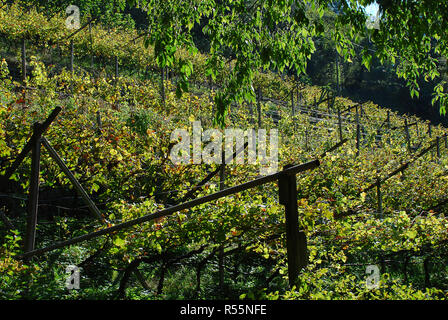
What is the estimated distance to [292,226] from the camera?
3051mm

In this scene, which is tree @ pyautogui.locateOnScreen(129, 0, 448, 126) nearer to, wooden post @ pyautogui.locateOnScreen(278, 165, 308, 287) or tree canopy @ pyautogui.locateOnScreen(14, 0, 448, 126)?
tree canopy @ pyautogui.locateOnScreen(14, 0, 448, 126)

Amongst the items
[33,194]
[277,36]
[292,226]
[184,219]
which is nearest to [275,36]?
[277,36]

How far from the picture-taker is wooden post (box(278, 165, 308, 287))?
3.01 metres

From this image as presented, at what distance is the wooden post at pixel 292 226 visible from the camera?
9.89ft

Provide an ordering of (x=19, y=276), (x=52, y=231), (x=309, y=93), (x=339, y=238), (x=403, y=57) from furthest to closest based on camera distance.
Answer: (x=309, y=93), (x=52, y=231), (x=403, y=57), (x=339, y=238), (x=19, y=276)

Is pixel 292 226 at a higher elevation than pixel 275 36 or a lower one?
lower

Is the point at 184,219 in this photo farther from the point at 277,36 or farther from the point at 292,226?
the point at 277,36

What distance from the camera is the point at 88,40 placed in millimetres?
21484

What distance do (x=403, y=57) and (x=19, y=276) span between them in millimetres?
4747

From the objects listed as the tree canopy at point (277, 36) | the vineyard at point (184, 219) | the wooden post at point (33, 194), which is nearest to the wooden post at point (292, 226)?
the vineyard at point (184, 219)

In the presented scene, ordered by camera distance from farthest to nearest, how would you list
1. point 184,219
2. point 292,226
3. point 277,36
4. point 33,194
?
point 277,36 < point 184,219 < point 33,194 < point 292,226

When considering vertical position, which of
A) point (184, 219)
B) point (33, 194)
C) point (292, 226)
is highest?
point (33, 194)
